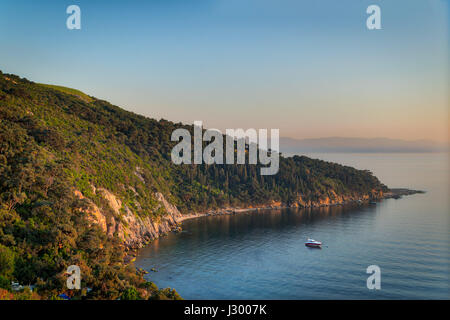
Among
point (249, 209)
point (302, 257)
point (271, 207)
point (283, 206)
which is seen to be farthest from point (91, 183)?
A: point (283, 206)

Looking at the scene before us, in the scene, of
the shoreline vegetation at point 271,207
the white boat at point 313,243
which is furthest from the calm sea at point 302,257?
the shoreline vegetation at point 271,207

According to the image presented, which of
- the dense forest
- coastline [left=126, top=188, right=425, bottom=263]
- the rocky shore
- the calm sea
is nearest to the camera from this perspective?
the dense forest

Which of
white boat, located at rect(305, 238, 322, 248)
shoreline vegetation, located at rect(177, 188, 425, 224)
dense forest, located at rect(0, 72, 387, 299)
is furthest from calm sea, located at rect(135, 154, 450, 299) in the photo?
dense forest, located at rect(0, 72, 387, 299)

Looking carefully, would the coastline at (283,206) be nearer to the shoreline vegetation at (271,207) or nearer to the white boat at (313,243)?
the shoreline vegetation at (271,207)

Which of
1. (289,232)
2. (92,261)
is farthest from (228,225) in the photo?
(92,261)

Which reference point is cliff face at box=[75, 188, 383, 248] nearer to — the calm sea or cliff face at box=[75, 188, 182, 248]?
cliff face at box=[75, 188, 182, 248]
